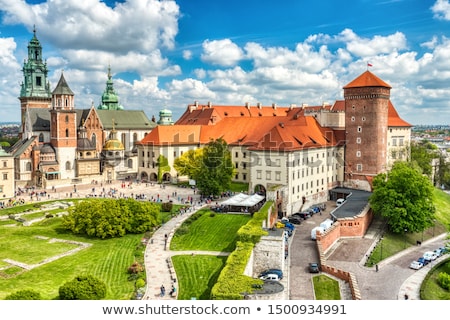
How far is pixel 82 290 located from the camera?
22656mm

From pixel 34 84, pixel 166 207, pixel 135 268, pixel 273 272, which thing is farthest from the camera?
pixel 34 84

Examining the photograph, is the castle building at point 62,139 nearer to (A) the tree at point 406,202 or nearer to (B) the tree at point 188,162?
(B) the tree at point 188,162

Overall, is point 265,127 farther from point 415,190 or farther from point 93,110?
point 93,110

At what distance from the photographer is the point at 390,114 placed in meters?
64.9

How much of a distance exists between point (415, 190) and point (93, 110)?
53110mm

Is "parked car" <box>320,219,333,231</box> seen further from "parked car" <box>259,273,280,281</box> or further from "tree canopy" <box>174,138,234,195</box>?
"tree canopy" <box>174,138,234,195</box>

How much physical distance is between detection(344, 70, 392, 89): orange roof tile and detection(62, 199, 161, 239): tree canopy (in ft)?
97.9

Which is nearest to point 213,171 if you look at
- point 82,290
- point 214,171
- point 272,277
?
point 214,171

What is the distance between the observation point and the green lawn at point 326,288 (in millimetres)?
28125

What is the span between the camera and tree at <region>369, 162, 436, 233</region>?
4206 centimetres

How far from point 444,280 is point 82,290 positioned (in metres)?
25.7

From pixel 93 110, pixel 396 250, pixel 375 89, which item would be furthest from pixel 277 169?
pixel 93 110

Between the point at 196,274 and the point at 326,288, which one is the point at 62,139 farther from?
the point at 326,288

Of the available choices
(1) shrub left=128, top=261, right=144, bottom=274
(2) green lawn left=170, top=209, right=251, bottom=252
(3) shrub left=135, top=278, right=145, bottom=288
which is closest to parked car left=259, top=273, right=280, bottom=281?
(2) green lawn left=170, top=209, right=251, bottom=252
